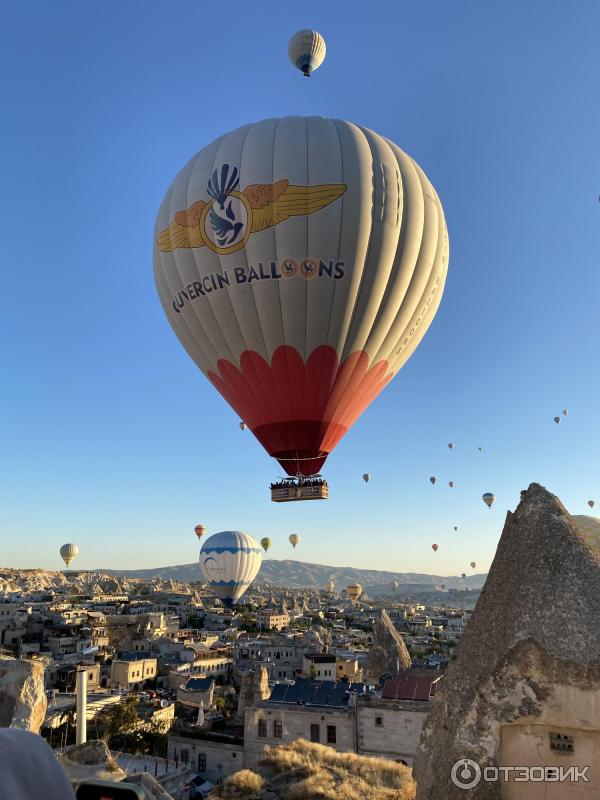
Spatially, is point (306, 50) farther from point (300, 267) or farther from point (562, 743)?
point (562, 743)

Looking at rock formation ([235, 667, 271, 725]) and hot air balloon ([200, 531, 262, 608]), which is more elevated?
hot air balloon ([200, 531, 262, 608])

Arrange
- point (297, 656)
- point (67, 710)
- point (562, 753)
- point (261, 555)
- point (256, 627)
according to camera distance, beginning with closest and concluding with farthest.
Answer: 1. point (562, 753)
2. point (67, 710)
3. point (297, 656)
4. point (261, 555)
5. point (256, 627)

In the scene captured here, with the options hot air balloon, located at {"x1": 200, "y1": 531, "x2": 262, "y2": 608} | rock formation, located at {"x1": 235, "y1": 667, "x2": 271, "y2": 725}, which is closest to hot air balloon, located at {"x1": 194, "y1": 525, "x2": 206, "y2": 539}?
hot air balloon, located at {"x1": 200, "y1": 531, "x2": 262, "y2": 608}

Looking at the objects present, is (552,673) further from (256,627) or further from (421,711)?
(256,627)

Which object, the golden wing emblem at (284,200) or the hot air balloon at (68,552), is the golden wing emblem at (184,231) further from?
the hot air balloon at (68,552)

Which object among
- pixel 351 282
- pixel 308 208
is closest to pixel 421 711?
pixel 351 282

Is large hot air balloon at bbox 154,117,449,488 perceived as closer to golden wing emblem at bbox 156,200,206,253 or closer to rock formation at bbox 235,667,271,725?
golden wing emblem at bbox 156,200,206,253
